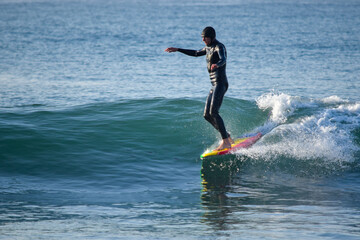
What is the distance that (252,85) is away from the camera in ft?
65.6

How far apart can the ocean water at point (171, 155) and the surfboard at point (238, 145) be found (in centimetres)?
21

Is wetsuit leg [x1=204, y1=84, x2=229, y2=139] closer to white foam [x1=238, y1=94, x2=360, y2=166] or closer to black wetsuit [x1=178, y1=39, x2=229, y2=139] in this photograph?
black wetsuit [x1=178, y1=39, x2=229, y2=139]

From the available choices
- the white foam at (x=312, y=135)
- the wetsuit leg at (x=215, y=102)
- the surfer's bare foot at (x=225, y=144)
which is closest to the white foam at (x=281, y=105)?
the white foam at (x=312, y=135)

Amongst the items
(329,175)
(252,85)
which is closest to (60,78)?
(252,85)

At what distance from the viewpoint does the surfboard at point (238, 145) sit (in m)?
9.55

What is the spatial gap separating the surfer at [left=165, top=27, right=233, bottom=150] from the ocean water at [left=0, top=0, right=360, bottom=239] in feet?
3.97

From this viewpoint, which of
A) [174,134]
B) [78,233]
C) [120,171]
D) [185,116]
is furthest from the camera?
[185,116]

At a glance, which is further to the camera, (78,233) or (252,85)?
(252,85)

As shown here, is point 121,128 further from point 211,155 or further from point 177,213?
point 177,213

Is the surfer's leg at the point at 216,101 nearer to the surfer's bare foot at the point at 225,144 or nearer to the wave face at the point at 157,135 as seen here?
the surfer's bare foot at the point at 225,144

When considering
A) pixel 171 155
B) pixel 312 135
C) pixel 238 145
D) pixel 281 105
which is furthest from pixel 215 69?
pixel 281 105

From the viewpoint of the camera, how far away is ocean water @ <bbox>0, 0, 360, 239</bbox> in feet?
22.2

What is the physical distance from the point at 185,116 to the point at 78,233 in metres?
7.86

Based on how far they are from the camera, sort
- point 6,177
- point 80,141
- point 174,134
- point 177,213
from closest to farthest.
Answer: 1. point 177,213
2. point 6,177
3. point 80,141
4. point 174,134
